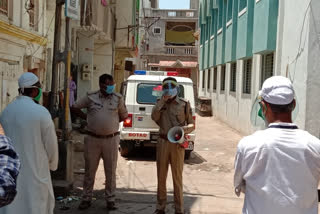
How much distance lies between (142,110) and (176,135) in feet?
14.1

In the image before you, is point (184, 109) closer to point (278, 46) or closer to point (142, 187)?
point (142, 187)

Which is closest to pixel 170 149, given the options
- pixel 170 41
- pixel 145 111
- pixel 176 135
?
pixel 176 135

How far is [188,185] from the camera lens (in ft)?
25.0

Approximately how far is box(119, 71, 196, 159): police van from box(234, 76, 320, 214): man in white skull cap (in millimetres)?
6679

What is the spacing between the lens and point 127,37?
18469 millimetres

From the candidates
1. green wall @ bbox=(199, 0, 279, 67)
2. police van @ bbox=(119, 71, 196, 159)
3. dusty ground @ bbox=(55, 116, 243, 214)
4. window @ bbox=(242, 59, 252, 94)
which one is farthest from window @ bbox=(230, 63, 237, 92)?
police van @ bbox=(119, 71, 196, 159)

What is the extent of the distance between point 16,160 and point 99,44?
17.7 metres

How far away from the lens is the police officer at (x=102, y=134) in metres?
5.60

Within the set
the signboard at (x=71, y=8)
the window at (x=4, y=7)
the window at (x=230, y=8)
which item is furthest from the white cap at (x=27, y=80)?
the window at (x=230, y=8)

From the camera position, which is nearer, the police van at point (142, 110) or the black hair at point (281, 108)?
the black hair at point (281, 108)

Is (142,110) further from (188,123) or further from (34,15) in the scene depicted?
(188,123)

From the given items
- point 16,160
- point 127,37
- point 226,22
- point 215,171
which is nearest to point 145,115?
point 215,171

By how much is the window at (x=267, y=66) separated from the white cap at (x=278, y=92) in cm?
1010

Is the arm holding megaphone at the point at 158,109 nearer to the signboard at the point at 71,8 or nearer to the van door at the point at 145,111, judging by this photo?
the signboard at the point at 71,8
